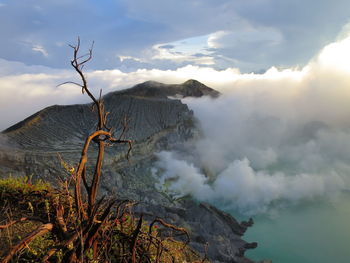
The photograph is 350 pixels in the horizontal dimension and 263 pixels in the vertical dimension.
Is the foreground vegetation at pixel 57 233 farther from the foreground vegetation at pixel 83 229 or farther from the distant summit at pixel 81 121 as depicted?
the distant summit at pixel 81 121

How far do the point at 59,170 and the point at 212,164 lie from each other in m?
19.4

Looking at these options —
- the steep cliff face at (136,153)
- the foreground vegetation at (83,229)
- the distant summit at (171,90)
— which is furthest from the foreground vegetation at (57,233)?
the distant summit at (171,90)

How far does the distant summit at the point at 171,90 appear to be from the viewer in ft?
146

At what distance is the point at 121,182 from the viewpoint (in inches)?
953

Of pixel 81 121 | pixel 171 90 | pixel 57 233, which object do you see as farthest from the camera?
pixel 171 90

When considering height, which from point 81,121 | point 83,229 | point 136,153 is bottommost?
point 136,153

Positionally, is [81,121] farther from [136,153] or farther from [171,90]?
[171,90]

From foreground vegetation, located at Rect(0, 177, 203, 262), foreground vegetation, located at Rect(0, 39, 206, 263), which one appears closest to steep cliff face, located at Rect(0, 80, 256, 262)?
foreground vegetation, located at Rect(0, 177, 203, 262)

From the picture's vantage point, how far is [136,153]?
28.6 metres

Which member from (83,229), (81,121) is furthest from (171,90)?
(83,229)

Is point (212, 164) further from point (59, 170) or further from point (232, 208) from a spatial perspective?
point (59, 170)

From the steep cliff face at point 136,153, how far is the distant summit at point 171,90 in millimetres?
8594

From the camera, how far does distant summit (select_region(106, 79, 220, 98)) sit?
44.6 m

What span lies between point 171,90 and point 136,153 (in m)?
21.2
